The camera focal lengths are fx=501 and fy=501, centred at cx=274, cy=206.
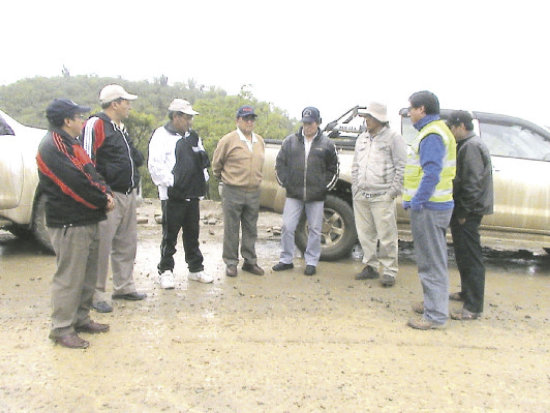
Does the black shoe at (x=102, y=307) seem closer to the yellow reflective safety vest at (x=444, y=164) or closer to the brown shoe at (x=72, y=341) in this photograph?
the brown shoe at (x=72, y=341)

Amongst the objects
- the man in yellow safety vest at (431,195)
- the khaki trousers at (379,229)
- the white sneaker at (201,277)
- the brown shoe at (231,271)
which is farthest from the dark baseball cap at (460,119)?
the white sneaker at (201,277)

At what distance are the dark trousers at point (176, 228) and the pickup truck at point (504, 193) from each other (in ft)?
5.05

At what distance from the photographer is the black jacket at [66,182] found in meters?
3.36

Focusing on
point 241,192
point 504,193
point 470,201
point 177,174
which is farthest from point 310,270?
point 504,193

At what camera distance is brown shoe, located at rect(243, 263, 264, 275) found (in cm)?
549

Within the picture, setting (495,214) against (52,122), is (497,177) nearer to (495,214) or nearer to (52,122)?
(495,214)

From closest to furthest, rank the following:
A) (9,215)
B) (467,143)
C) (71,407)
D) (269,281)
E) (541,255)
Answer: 1. (71,407)
2. (467,143)
3. (269,281)
4. (9,215)
5. (541,255)

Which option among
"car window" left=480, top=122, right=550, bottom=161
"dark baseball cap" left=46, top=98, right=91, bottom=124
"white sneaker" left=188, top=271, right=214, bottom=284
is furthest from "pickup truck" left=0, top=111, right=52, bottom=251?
"car window" left=480, top=122, right=550, bottom=161

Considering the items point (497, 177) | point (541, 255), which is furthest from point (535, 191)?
point (541, 255)

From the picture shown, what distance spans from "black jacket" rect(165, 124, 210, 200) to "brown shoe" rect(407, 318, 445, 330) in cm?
232

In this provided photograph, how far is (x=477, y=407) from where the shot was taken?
9.30 feet

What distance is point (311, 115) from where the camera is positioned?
17.7ft

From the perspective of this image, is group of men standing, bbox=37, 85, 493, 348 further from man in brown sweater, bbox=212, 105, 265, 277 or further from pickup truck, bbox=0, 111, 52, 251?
pickup truck, bbox=0, 111, 52, 251

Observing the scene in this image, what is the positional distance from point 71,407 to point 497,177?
5.03m
